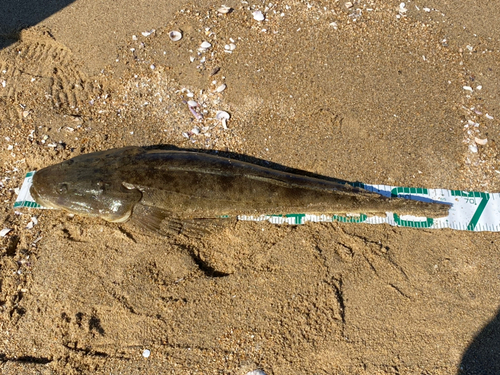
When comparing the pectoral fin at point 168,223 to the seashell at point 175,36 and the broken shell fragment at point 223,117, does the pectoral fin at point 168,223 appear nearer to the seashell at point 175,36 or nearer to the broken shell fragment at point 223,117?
the broken shell fragment at point 223,117

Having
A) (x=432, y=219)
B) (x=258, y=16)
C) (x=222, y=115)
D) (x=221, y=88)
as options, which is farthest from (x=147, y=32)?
(x=432, y=219)

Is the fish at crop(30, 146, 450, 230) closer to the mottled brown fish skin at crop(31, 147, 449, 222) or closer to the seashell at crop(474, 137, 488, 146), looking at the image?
the mottled brown fish skin at crop(31, 147, 449, 222)

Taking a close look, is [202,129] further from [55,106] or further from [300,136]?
[55,106]

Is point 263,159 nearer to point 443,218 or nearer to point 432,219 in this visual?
point 432,219

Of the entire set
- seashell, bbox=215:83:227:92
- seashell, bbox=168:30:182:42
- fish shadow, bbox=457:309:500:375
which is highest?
seashell, bbox=168:30:182:42

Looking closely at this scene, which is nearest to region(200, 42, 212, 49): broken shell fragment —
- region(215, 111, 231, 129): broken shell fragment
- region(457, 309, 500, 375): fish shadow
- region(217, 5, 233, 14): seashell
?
region(217, 5, 233, 14): seashell

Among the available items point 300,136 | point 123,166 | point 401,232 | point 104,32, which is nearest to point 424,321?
point 401,232

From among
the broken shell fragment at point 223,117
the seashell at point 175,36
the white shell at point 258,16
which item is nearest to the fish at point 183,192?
the broken shell fragment at point 223,117
